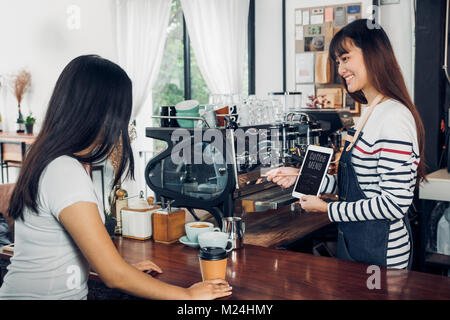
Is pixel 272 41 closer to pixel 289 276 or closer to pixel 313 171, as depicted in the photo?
pixel 313 171

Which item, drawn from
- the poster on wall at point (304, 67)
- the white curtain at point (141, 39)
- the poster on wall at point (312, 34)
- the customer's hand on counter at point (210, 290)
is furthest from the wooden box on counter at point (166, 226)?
the poster on wall at point (304, 67)

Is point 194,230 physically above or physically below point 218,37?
below

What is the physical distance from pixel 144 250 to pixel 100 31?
4.22 meters

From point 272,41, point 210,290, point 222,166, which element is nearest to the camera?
point 210,290

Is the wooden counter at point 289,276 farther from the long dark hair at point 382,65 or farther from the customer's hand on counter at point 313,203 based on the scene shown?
the long dark hair at point 382,65

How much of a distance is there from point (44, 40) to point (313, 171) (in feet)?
16.3

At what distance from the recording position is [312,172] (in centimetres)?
196

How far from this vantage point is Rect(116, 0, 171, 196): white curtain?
5336 mm

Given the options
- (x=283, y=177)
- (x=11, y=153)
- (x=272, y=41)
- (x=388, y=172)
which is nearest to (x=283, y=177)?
(x=283, y=177)

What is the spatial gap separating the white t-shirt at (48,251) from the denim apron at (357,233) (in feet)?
3.07

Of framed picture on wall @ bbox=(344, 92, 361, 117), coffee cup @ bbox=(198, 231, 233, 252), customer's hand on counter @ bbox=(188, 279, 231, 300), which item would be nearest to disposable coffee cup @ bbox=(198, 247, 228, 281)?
customer's hand on counter @ bbox=(188, 279, 231, 300)

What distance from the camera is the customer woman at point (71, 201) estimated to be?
1.23 metres

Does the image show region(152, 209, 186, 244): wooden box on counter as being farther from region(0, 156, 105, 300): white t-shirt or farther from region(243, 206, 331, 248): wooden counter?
region(0, 156, 105, 300): white t-shirt

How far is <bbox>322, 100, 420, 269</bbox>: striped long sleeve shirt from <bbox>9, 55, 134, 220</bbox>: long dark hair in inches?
35.0
